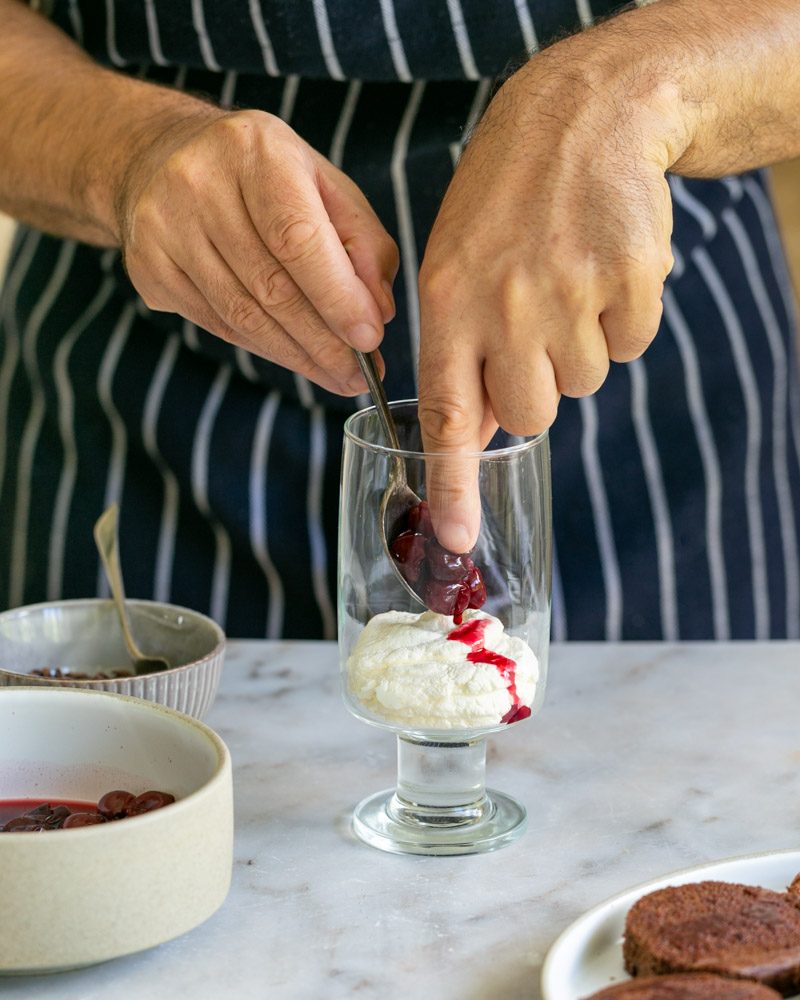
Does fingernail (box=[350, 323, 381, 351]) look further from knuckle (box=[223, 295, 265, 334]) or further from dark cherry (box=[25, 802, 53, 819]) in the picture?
dark cherry (box=[25, 802, 53, 819])

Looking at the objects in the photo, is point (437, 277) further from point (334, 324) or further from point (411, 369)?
point (411, 369)

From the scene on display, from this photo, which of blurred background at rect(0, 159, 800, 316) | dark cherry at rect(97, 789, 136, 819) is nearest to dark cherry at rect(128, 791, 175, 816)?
dark cherry at rect(97, 789, 136, 819)

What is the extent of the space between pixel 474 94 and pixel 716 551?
406 mm

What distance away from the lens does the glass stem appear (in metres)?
0.78

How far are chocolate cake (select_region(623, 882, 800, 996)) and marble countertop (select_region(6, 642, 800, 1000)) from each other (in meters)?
0.06

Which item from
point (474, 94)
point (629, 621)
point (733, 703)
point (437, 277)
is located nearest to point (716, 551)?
point (629, 621)

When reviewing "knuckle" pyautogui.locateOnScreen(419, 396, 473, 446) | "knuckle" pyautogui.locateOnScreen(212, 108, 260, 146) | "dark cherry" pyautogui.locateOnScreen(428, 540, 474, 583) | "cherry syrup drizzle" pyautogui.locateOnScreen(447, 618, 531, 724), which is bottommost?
"cherry syrup drizzle" pyautogui.locateOnScreen(447, 618, 531, 724)

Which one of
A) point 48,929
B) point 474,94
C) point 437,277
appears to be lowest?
point 48,929

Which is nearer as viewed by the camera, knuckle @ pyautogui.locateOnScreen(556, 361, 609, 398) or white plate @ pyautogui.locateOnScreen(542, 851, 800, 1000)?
white plate @ pyautogui.locateOnScreen(542, 851, 800, 1000)

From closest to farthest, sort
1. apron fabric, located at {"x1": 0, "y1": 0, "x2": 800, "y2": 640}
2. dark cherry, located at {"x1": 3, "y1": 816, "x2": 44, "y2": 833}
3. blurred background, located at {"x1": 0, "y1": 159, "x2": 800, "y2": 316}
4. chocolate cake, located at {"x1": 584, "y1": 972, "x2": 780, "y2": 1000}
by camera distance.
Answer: chocolate cake, located at {"x1": 584, "y1": 972, "x2": 780, "y2": 1000}
dark cherry, located at {"x1": 3, "y1": 816, "x2": 44, "y2": 833}
apron fabric, located at {"x1": 0, "y1": 0, "x2": 800, "y2": 640}
blurred background, located at {"x1": 0, "y1": 159, "x2": 800, "y2": 316}

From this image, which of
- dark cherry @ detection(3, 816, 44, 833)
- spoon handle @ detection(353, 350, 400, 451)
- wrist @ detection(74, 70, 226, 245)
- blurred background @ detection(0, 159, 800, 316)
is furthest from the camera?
blurred background @ detection(0, 159, 800, 316)

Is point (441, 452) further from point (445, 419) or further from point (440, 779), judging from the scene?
point (440, 779)

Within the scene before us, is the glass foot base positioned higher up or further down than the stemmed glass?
further down

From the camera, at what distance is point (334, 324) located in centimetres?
79
